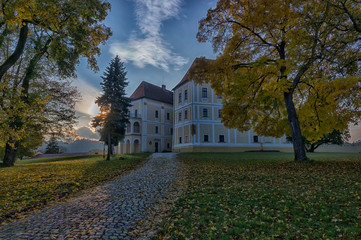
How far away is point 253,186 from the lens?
7.79 m

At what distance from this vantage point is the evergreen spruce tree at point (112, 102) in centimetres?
2413

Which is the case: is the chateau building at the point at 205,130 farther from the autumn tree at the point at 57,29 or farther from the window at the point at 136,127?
the autumn tree at the point at 57,29

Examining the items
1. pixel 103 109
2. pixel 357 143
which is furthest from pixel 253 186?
pixel 357 143

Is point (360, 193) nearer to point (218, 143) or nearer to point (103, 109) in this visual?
point (103, 109)

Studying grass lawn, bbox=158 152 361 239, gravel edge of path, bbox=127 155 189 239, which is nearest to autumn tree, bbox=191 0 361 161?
grass lawn, bbox=158 152 361 239

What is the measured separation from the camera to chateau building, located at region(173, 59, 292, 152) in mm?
36312

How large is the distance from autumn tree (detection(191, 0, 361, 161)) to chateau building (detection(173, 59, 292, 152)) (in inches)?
799

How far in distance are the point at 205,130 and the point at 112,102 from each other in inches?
699

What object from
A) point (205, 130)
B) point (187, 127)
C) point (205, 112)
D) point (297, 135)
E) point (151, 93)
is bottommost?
point (297, 135)

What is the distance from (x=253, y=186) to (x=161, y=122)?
132 feet

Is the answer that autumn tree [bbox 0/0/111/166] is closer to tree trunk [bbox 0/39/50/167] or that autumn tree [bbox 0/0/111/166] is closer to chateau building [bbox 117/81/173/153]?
tree trunk [bbox 0/39/50/167]

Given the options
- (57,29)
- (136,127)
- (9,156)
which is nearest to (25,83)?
(9,156)

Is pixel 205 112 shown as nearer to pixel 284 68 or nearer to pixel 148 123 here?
pixel 148 123

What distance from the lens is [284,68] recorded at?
14.0m
